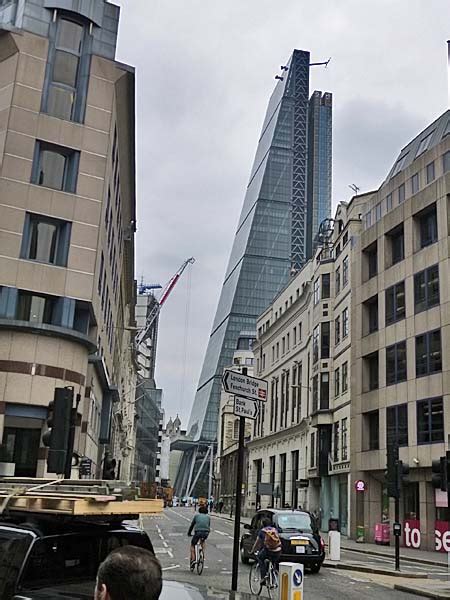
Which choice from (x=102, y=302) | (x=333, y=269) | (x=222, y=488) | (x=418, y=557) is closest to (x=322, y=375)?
(x=333, y=269)

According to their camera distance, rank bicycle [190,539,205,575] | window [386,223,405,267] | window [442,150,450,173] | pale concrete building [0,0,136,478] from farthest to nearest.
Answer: window [386,223,405,267] < window [442,150,450,173] < pale concrete building [0,0,136,478] < bicycle [190,539,205,575]

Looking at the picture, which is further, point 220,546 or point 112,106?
point 112,106

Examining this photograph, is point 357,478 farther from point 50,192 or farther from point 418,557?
point 50,192

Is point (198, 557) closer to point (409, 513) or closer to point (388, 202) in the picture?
point (409, 513)

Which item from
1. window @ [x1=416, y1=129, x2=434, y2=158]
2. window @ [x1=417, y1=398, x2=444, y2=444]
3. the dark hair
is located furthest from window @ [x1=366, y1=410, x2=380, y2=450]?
the dark hair

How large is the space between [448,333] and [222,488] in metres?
87.4

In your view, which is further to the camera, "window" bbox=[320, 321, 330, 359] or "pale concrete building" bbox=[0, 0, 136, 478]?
"window" bbox=[320, 321, 330, 359]

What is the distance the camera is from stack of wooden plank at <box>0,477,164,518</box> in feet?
17.7

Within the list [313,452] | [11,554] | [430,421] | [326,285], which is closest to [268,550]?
[11,554]

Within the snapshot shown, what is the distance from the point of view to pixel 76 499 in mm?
5434

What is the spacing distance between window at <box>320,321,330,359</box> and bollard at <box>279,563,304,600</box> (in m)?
41.8

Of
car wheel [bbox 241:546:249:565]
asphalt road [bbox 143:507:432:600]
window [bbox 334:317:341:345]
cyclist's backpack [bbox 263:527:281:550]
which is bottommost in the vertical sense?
asphalt road [bbox 143:507:432:600]

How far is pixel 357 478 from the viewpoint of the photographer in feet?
141

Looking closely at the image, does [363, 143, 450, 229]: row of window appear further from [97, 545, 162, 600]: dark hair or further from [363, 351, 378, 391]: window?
[97, 545, 162, 600]: dark hair
